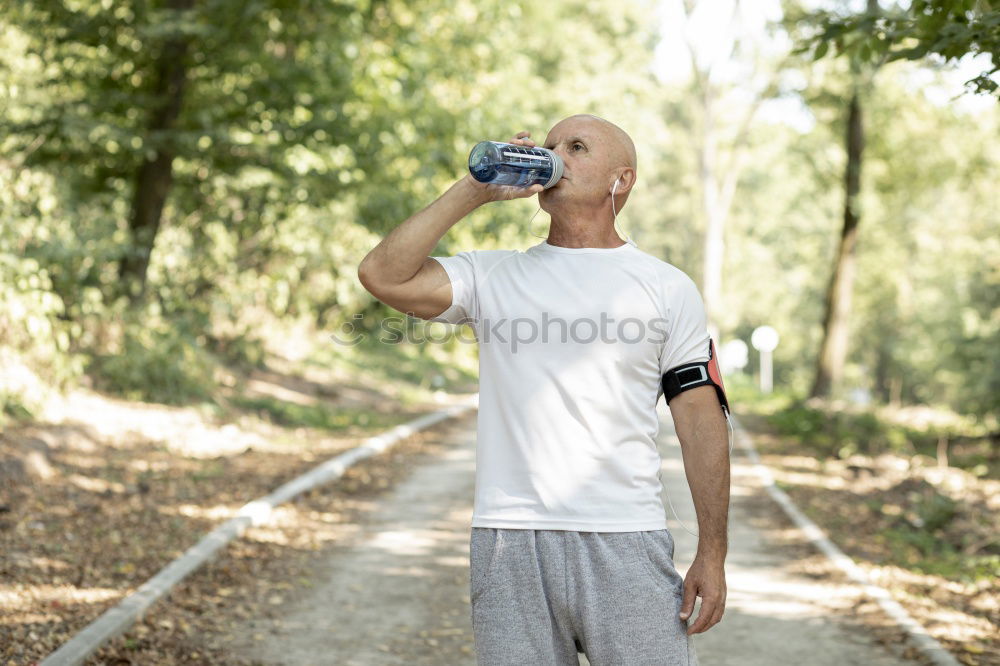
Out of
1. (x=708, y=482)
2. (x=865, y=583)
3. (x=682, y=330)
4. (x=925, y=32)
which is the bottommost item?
(x=865, y=583)

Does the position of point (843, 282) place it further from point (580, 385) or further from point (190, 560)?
point (580, 385)

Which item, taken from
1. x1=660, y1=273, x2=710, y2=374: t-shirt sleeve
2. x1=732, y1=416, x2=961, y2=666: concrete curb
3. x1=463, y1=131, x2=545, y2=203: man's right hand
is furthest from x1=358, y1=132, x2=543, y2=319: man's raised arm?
x1=732, y1=416, x2=961, y2=666: concrete curb

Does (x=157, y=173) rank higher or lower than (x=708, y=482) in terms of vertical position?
higher

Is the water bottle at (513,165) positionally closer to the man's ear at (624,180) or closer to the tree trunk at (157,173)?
the man's ear at (624,180)

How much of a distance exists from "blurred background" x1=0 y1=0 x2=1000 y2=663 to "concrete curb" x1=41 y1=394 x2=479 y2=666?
580 mm

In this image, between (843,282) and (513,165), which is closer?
(513,165)

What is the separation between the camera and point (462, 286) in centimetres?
296

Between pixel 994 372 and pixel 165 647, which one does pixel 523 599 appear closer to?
pixel 165 647

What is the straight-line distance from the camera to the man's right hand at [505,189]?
280 centimetres

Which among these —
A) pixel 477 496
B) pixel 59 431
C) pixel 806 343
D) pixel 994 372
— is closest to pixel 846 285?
pixel 994 372

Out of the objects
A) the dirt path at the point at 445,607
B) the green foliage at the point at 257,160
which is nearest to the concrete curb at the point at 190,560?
the dirt path at the point at 445,607

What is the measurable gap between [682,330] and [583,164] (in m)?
0.50

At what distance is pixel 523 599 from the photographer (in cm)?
276

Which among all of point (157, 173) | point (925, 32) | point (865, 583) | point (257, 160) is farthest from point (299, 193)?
point (925, 32)
